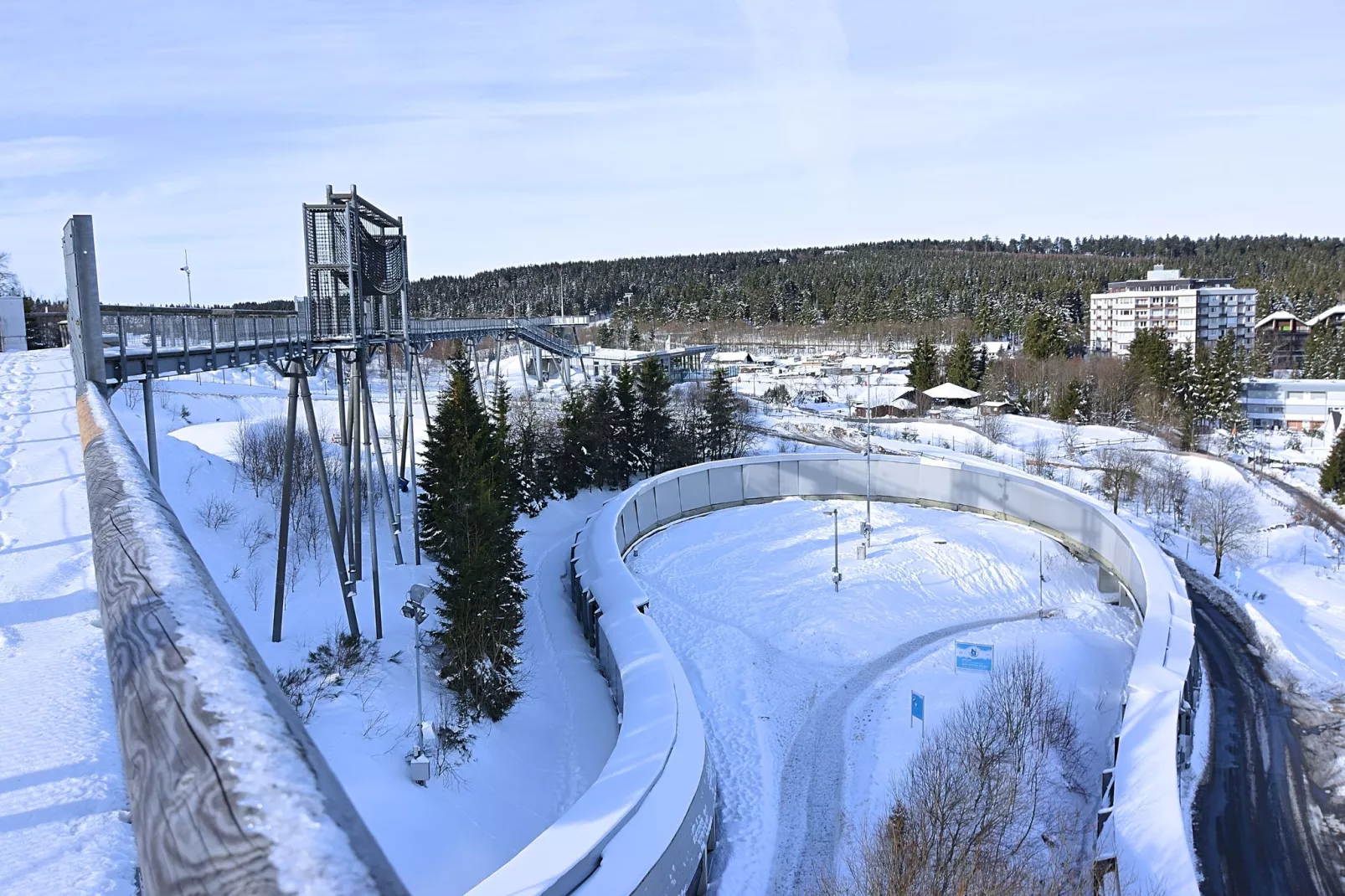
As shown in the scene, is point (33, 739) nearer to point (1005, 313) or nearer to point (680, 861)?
point (680, 861)

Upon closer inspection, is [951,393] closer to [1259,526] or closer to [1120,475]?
[1120,475]

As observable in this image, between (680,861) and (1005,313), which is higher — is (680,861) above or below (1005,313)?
below

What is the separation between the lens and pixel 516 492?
29297 mm

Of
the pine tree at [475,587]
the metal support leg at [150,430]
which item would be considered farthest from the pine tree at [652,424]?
the metal support leg at [150,430]

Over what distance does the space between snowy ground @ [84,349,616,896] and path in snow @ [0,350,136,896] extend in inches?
142

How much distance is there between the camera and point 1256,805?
704 inches

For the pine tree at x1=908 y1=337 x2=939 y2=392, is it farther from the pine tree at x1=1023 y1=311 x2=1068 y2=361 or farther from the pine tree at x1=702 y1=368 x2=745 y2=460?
the pine tree at x1=702 y1=368 x2=745 y2=460

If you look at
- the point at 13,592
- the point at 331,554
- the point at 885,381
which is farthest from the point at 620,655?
the point at 885,381

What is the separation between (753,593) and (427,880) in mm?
15632

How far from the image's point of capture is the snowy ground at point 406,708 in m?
12.5

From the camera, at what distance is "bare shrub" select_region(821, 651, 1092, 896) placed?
37.8ft

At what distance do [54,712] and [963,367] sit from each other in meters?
68.5

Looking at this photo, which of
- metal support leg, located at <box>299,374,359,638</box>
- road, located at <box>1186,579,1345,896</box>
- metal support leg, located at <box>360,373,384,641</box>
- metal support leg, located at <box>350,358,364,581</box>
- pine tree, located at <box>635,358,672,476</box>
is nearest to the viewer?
road, located at <box>1186,579,1345,896</box>

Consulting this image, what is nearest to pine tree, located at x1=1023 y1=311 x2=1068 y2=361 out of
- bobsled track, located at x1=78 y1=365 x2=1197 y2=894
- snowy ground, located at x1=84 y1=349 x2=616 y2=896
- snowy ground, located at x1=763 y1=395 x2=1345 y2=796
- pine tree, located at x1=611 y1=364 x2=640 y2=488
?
snowy ground, located at x1=763 y1=395 x2=1345 y2=796
